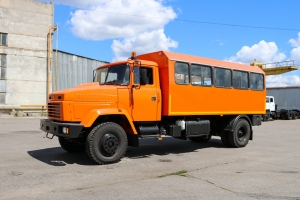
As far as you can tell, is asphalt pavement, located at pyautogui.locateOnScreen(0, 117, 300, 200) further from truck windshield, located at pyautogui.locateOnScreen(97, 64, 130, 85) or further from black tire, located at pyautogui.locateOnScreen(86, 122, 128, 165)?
truck windshield, located at pyautogui.locateOnScreen(97, 64, 130, 85)

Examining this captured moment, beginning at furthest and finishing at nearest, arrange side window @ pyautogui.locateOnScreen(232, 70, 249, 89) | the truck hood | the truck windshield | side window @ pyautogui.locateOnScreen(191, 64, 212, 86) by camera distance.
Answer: side window @ pyautogui.locateOnScreen(232, 70, 249, 89)
side window @ pyautogui.locateOnScreen(191, 64, 212, 86)
the truck windshield
the truck hood

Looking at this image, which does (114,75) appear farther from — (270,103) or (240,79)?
(270,103)

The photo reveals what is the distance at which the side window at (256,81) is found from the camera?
11773 millimetres

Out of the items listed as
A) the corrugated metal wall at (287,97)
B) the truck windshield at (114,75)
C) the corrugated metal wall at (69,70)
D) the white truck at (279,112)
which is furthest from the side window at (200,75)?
the corrugated metal wall at (287,97)

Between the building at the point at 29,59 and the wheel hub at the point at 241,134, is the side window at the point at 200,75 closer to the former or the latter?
the wheel hub at the point at 241,134

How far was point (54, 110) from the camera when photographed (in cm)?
779

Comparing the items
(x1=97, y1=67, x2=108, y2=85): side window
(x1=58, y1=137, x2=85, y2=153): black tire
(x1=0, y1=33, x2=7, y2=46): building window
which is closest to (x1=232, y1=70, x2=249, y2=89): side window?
(x1=97, y1=67, x2=108, y2=85): side window

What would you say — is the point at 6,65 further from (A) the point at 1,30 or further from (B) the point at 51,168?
(B) the point at 51,168

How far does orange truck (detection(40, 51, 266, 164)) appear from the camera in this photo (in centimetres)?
743

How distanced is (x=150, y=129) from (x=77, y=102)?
7.60ft

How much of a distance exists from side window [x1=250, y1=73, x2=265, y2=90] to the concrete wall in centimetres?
2153

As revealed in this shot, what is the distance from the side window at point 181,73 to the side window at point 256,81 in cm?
363

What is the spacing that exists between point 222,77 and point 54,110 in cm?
583

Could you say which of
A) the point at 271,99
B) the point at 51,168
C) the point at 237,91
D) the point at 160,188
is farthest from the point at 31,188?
the point at 271,99
